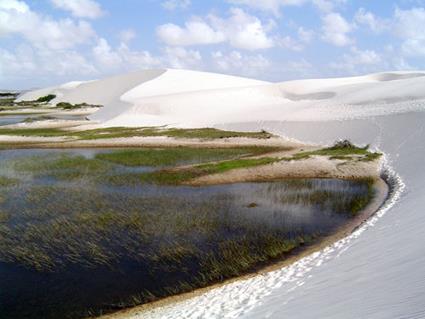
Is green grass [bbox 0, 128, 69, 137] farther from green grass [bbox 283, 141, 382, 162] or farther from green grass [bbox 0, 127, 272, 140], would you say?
green grass [bbox 283, 141, 382, 162]

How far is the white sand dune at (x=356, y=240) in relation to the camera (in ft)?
28.3

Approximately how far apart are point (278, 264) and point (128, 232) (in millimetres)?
5643

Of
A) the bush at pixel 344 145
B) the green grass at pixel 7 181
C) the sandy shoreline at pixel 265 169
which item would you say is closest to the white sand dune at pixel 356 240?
the sandy shoreline at pixel 265 169

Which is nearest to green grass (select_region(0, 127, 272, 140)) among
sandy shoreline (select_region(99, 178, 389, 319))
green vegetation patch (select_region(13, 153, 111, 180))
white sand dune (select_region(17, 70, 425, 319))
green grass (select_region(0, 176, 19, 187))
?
white sand dune (select_region(17, 70, 425, 319))

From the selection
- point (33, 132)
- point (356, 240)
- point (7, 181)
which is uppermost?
point (33, 132)

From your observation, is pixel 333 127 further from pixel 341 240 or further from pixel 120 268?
pixel 120 268

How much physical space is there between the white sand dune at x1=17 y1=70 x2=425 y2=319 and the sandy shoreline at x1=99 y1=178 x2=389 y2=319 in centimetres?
26

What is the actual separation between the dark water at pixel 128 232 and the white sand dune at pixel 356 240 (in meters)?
1.73

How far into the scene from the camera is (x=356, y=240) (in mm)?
13453

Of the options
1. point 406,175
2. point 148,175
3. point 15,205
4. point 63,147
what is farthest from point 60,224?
point 63,147

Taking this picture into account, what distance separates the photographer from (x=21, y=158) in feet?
111

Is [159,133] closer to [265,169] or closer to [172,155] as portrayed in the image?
[172,155]

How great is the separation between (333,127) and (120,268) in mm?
28960

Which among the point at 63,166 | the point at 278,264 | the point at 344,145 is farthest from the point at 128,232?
the point at 344,145
